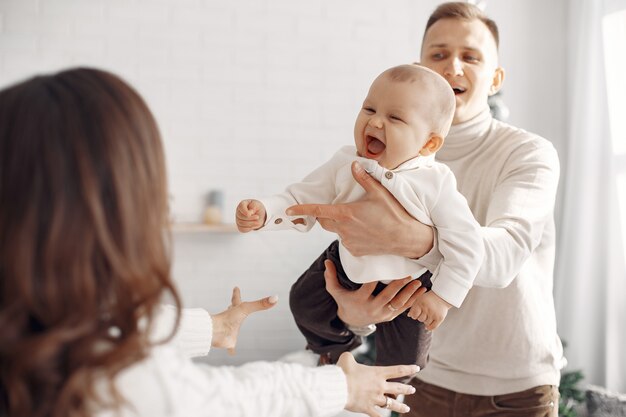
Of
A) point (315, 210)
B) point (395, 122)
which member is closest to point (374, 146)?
point (395, 122)

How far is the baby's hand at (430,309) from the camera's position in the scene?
146cm

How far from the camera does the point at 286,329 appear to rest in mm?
4629

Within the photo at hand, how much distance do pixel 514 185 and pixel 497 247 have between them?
0.78 feet

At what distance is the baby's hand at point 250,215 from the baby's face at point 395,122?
28 cm

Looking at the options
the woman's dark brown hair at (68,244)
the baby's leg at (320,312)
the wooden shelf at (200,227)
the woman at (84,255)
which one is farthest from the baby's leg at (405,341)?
the wooden shelf at (200,227)

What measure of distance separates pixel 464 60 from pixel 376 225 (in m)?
0.69

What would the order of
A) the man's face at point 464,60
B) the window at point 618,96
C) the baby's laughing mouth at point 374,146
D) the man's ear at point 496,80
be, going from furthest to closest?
1. the window at point 618,96
2. the man's ear at point 496,80
3. the man's face at point 464,60
4. the baby's laughing mouth at point 374,146

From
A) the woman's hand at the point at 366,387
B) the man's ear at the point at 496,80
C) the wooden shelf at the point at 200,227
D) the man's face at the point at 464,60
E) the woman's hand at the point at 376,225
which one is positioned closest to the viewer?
the woman's hand at the point at 366,387

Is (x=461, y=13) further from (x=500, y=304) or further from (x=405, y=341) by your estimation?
(x=405, y=341)

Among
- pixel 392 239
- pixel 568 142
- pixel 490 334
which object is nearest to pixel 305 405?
pixel 392 239

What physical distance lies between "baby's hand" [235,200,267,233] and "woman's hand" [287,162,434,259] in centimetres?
15

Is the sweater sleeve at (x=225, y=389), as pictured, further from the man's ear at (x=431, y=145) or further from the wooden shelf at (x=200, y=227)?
the wooden shelf at (x=200, y=227)

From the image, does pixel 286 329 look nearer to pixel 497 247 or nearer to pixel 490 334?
pixel 490 334

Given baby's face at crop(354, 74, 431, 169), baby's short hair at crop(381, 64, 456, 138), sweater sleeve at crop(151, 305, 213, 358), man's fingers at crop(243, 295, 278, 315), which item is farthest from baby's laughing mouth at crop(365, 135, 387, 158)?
sweater sleeve at crop(151, 305, 213, 358)
